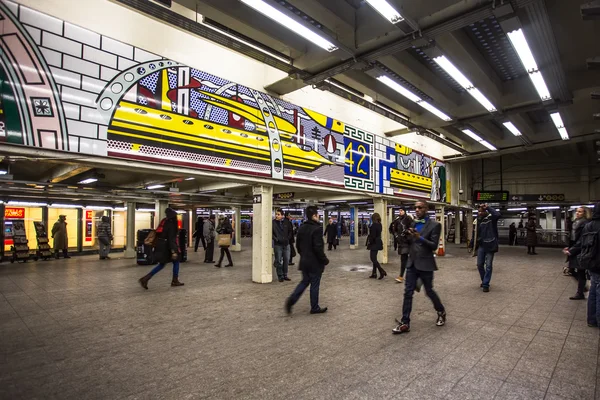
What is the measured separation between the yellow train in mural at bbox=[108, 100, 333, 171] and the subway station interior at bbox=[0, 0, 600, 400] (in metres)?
0.04

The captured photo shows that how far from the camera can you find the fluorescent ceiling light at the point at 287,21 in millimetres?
4539

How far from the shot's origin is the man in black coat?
195 inches

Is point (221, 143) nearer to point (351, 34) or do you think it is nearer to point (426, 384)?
point (351, 34)

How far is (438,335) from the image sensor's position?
13.4 feet

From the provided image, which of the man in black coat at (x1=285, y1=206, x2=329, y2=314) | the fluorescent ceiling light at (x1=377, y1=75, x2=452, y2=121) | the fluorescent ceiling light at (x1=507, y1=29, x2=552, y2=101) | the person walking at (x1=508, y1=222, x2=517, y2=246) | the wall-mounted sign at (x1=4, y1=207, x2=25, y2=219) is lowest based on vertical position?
the person walking at (x1=508, y1=222, x2=517, y2=246)

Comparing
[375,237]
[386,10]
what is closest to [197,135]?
[386,10]

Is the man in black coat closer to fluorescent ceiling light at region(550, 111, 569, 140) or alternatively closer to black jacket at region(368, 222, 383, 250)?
black jacket at region(368, 222, 383, 250)

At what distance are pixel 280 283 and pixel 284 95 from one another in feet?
16.0

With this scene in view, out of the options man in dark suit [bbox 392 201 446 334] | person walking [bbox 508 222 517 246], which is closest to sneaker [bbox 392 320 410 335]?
man in dark suit [bbox 392 201 446 334]

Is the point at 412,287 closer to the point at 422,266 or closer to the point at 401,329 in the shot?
the point at 422,266

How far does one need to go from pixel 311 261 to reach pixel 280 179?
3531 millimetres

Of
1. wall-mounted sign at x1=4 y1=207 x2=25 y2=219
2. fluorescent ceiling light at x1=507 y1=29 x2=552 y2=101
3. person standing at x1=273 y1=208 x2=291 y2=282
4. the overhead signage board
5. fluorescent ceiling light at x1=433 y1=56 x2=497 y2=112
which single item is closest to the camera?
fluorescent ceiling light at x1=507 y1=29 x2=552 y2=101

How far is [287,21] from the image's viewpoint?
4930 mm

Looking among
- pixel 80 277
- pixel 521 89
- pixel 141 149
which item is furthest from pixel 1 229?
pixel 521 89
